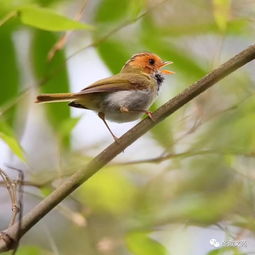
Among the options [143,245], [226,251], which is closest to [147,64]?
[143,245]

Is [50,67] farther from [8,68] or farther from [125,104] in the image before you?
[125,104]

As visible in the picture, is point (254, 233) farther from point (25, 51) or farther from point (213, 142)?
point (25, 51)

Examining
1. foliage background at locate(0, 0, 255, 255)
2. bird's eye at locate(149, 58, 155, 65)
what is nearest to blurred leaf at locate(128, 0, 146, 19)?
foliage background at locate(0, 0, 255, 255)

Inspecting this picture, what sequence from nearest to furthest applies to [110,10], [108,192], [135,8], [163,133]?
[135,8] < [110,10] < [163,133] < [108,192]

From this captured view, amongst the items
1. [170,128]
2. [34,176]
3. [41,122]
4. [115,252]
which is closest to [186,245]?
[115,252]

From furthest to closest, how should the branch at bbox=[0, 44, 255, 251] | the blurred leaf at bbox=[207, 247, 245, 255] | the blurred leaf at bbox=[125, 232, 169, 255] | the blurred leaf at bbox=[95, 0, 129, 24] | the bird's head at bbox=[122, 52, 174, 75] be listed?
the bird's head at bbox=[122, 52, 174, 75] < the blurred leaf at bbox=[95, 0, 129, 24] < the blurred leaf at bbox=[125, 232, 169, 255] < the blurred leaf at bbox=[207, 247, 245, 255] < the branch at bbox=[0, 44, 255, 251]

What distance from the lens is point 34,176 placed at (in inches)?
93.5

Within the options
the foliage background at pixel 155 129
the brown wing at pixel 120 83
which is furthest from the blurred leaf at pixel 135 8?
the brown wing at pixel 120 83

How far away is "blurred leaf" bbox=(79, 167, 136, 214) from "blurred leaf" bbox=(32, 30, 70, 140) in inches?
18.6

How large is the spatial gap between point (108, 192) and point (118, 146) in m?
1.06

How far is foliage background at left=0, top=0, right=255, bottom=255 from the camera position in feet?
6.87

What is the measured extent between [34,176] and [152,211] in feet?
1.58

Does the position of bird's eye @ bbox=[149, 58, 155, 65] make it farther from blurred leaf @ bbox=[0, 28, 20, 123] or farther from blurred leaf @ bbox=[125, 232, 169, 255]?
blurred leaf @ bbox=[125, 232, 169, 255]

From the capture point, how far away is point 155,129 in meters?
2.51
